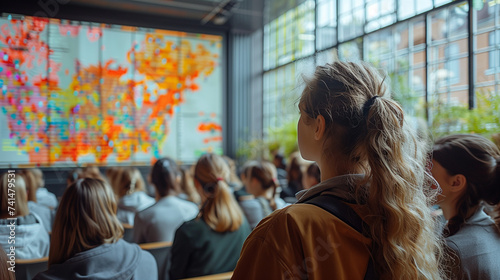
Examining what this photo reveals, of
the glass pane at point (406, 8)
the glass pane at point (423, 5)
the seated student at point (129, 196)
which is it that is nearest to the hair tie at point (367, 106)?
the seated student at point (129, 196)

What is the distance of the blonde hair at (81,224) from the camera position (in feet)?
5.21

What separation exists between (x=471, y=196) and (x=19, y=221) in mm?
2492

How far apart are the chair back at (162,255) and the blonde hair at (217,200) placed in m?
0.39

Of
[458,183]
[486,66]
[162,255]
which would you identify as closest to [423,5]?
[486,66]

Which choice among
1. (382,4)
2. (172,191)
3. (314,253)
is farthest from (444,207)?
(382,4)

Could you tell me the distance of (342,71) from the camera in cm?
98

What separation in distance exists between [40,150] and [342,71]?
23.0ft

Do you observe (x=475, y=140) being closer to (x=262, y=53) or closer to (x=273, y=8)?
(x=273, y=8)

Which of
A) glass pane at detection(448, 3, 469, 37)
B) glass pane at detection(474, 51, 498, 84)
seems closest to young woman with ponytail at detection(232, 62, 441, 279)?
glass pane at detection(474, 51, 498, 84)

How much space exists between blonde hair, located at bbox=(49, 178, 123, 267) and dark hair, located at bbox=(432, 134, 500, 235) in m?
1.34

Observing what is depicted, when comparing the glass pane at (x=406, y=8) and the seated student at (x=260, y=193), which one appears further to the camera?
the glass pane at (x=406, y=8)

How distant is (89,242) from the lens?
5.31 ft

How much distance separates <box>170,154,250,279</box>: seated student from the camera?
2.22m

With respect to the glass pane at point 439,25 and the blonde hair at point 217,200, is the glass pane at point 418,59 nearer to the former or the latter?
the glass pane at point 439,25
